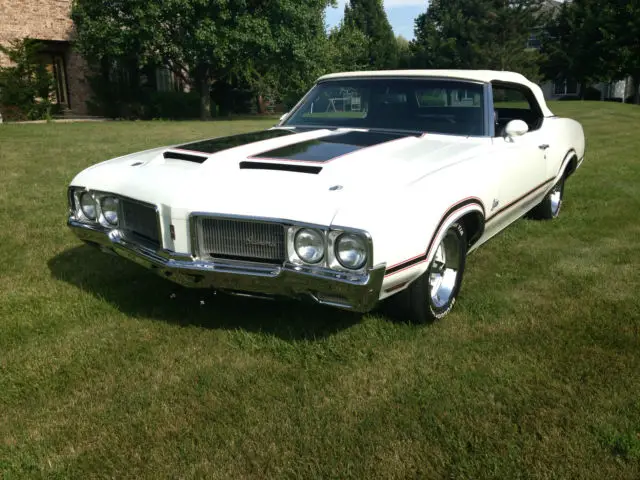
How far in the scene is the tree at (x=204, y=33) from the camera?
20.5 meters

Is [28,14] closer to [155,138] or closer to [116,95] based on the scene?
[116,95]

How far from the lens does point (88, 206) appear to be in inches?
149

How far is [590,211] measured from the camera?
631 centimetres

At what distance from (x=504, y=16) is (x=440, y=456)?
4256 centimetres

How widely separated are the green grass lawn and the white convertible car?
0.38m

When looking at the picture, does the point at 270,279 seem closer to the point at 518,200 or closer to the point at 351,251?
the point at 351,251

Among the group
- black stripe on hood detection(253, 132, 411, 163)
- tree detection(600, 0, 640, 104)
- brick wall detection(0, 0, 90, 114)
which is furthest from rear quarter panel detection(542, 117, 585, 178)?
tree detection(600, 0, 640, 104)

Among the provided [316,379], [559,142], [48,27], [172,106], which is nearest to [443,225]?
[316,379]

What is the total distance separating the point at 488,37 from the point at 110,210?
41769 mm

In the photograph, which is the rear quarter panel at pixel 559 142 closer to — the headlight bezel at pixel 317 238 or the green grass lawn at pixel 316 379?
the green grass lawn at pixel 316 379

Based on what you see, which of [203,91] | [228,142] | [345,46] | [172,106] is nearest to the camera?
[228,142]

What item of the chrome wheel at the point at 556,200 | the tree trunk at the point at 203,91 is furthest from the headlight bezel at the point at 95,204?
the tree trunk at the point at 203,91

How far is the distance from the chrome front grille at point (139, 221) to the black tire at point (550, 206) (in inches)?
151

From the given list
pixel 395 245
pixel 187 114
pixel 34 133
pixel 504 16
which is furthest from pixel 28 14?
pixel 504 16
